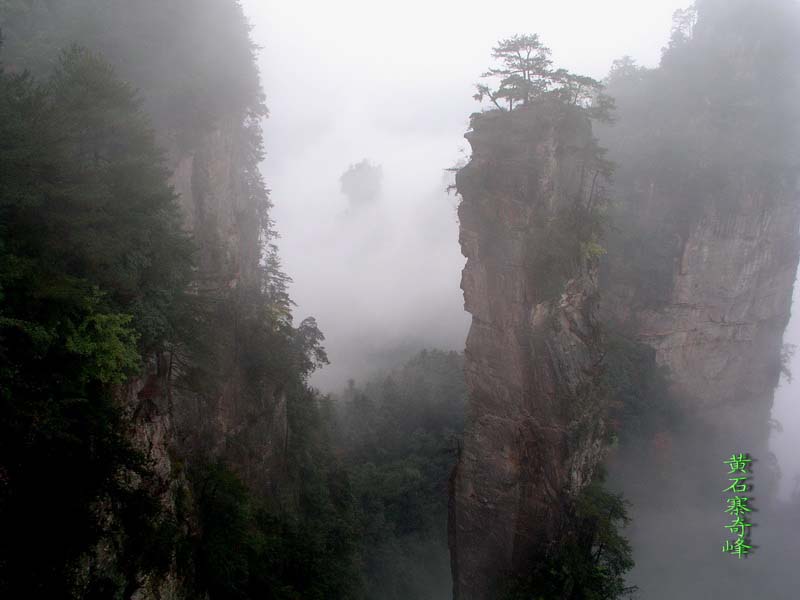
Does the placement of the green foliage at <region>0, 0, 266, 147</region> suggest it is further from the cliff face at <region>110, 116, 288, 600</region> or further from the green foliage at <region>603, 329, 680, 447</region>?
the green foliage at <region>603, 329, 680, 447</region>

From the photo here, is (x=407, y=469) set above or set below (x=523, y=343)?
below

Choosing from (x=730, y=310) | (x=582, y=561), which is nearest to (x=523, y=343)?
(x=582, y=561)

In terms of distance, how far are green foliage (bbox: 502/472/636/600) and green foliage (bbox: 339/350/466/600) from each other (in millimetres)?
5257

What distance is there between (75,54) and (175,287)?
5633 millimetres

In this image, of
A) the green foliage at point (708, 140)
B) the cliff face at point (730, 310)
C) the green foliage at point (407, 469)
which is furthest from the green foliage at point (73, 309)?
the cliff face at point (730, 310)

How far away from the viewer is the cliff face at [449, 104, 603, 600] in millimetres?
17516

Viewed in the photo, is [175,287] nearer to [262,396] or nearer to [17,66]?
[262,396]

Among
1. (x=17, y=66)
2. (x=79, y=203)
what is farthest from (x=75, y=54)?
(x=17, y=66)

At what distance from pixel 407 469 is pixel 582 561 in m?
13.9

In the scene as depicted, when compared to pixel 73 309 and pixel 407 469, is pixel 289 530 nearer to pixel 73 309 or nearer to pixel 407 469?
pixel 73 309

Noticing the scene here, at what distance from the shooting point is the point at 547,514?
1830 centimetres

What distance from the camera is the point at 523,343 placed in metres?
18.1

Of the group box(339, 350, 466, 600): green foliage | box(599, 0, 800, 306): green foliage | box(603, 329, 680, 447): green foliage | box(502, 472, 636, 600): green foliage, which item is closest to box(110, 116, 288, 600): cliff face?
box(339, 350, 466, 600): green foliage

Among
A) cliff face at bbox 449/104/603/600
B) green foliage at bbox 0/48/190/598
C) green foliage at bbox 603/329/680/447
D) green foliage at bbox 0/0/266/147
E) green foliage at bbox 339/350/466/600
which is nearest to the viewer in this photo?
green foliage at bbox 0/48/190/598
